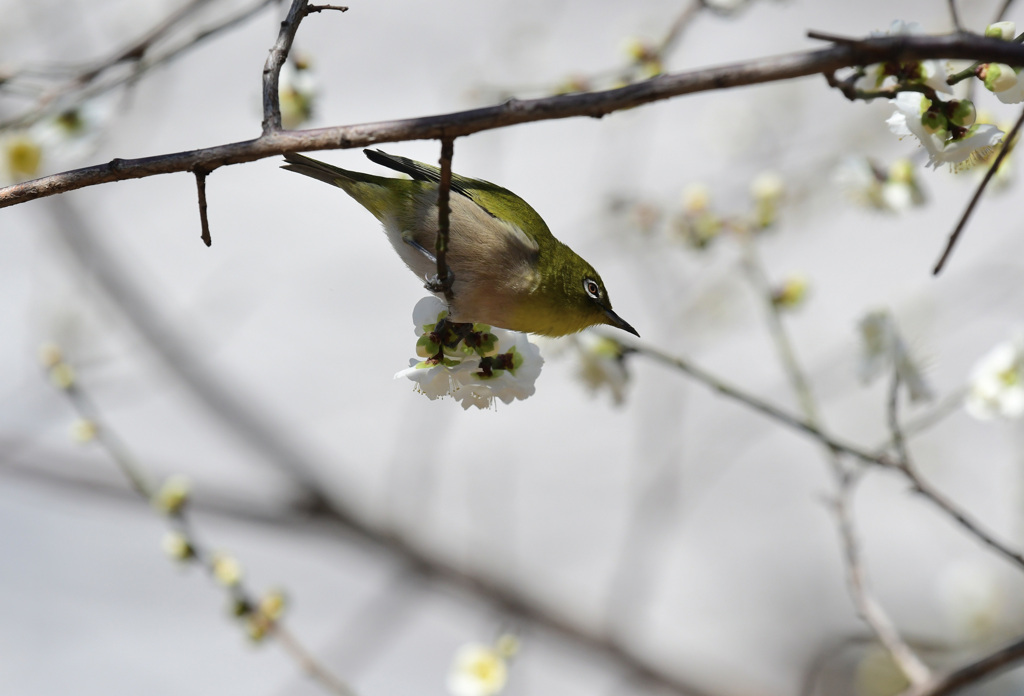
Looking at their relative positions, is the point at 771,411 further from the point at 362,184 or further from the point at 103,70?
the point at 103,70

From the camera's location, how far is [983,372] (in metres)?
1.69

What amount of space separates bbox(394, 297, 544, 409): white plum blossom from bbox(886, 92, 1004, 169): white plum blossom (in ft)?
1.81

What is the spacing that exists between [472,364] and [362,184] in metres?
0.50

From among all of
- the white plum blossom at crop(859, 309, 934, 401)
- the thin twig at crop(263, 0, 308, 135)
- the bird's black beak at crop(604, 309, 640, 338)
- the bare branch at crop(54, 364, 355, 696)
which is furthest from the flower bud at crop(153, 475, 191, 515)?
the white plum blossom at crop(859, 309, 934, 401)

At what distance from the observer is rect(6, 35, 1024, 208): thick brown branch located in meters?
0.69

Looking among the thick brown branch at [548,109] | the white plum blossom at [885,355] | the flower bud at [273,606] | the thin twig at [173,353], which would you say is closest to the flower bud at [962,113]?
the thick brown branch at [548,109]

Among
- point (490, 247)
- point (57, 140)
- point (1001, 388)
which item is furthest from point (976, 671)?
point (57, 140)

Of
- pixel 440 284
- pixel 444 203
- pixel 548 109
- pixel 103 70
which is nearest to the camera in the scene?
pixel 548 109

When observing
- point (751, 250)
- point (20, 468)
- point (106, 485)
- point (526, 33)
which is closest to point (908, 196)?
point (751, 250)

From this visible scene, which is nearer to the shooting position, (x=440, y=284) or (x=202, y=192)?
(x=202, y=192)

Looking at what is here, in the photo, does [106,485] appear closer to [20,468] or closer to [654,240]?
[20,468]

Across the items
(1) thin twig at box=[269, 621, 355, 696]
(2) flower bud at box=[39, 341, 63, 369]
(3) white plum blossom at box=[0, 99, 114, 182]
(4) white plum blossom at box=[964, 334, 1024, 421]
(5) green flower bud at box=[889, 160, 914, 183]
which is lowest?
(1) thin twig at box=[269, 621, 355, 696]

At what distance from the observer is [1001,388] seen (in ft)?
5.47

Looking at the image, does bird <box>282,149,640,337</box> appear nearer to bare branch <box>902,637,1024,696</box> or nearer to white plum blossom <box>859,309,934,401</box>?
white plum blossom <box>859,309,934,401</box>
